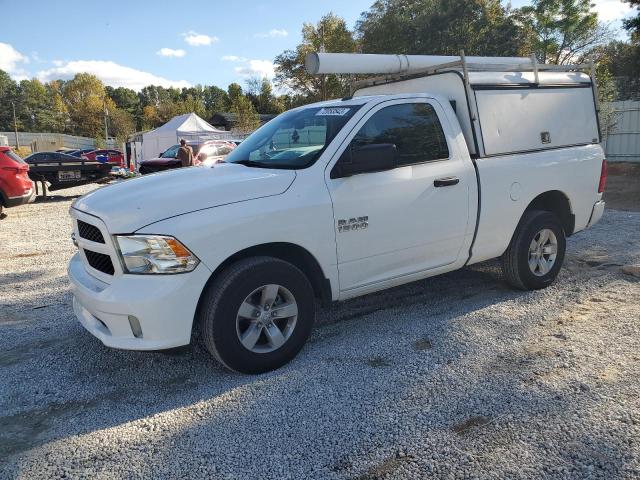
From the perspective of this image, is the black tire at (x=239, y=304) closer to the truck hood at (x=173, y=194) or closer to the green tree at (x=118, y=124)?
the truck hood at (x=173, y=194)

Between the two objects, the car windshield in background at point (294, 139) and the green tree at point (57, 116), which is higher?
the green tree at point (57, 116)

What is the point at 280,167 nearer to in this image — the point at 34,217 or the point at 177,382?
the point at 177,382

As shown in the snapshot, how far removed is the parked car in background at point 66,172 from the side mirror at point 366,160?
14.4 m

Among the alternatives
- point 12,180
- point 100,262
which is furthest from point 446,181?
point 12,180

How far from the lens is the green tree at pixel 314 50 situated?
1574 inches

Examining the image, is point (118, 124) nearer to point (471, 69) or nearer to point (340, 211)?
point (471, 69)

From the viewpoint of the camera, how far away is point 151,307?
Answer: 10.2 feet

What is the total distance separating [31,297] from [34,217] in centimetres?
749

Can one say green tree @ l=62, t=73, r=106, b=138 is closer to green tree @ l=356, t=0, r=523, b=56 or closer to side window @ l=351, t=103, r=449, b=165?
green tree @ l=356, t=0, r=523, b=56

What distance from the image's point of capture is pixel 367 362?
3.71 metres

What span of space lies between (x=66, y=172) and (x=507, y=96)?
14.6 meters

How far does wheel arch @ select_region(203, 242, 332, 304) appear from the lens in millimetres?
3432

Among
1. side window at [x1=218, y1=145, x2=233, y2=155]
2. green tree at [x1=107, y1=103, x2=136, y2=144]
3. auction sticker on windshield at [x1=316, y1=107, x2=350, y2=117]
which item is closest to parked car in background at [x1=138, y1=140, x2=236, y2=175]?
side window at [x1=218, y1=145, x2=233, y2=155]

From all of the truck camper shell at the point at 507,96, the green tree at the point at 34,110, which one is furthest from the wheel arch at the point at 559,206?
the green tree at the point at 34,110
